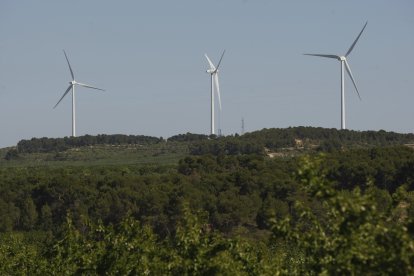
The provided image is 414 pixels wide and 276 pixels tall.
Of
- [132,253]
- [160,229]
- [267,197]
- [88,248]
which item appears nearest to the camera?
[132,253]

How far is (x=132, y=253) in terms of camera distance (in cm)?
3584

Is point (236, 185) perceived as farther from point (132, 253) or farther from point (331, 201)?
point (331, 201)

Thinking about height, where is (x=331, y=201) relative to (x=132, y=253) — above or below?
above

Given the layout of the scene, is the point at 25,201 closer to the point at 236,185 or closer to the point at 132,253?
the point at 236,185

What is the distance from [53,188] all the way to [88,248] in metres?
65.7

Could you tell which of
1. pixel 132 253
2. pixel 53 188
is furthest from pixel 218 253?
pixel 53 188

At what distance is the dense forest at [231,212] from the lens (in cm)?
2170

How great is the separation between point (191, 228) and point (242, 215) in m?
62.1

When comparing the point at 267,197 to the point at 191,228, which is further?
the point at 267,197

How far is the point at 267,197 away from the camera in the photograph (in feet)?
323

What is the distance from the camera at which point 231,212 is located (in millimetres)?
92188

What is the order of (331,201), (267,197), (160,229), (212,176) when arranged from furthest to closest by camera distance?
(212,176) → (267,197) → (160,229) → (331,201)

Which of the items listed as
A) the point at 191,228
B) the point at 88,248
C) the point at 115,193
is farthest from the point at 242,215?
the point at 191,228

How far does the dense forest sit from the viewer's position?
71.2ft
